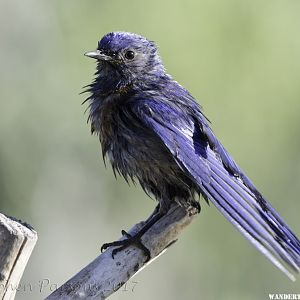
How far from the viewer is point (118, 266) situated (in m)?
5.54

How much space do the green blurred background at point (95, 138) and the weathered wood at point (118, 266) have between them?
188 inches

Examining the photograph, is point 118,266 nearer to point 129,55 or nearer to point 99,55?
point 99,55

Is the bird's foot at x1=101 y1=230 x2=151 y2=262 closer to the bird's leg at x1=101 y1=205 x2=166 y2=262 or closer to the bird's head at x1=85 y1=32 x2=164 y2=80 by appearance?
the bird's leg at x1=101 y1=205 x2=166 y2=262

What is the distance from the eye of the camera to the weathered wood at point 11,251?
5.04 m

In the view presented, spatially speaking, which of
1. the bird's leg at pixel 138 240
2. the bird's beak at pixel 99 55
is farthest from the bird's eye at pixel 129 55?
the bird's leg at pixel 138 240

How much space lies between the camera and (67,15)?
37.3 ft

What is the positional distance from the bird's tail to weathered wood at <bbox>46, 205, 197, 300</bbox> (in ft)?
0.76

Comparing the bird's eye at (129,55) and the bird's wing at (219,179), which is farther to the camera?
the bird's eye at (129,55)

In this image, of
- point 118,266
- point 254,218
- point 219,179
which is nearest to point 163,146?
point 219,179

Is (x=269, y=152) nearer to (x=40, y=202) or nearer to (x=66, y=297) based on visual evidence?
→ (x=40, y=202)

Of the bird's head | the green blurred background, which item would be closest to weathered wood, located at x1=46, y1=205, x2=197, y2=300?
the bird's head

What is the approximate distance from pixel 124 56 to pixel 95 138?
405 cm

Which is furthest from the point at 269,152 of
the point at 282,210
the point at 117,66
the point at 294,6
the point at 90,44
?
the point at 117,66

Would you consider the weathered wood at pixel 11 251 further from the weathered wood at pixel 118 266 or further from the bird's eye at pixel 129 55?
the bird's eye at pixel 129 55
